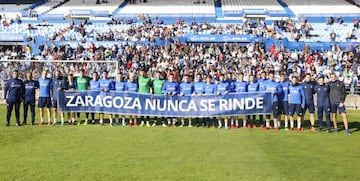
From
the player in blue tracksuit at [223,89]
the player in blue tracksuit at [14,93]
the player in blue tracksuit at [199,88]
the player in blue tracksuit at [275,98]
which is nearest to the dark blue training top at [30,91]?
the player in blue tracksuit at [14,93]

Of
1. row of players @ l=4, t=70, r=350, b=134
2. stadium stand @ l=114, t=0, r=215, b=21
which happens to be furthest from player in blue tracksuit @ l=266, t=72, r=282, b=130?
stadium stand @ l=114, t=0, r=215, b=21

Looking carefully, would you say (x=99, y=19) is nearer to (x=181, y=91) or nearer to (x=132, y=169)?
(x=181, y=91)

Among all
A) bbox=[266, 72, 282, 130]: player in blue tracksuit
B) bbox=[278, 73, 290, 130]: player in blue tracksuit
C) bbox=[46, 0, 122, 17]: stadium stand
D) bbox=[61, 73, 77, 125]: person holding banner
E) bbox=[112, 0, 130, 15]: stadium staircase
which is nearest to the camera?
bbox=[266, 72, 282, 130]: player in blue tracksuit

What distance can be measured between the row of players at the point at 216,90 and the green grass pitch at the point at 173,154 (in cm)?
79

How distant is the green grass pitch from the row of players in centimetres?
79

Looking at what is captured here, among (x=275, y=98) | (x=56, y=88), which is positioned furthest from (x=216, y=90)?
(x=56, y=88)

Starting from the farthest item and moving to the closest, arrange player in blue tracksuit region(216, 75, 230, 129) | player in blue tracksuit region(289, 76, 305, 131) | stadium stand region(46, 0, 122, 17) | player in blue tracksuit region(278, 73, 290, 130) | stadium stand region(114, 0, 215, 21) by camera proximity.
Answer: stadium stand region(46, 0, 122, 17) < stadium stand region(114, 0, 215, 21) < player in blue tracksuit region(216, 75, 230, 129) < player in blue tracksuit region(278, 73, 290, 130) < player in blue tracksuit region(289, 76, 305, 131)

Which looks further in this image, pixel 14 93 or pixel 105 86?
pixel 105 86

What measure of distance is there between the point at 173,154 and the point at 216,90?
193 inches

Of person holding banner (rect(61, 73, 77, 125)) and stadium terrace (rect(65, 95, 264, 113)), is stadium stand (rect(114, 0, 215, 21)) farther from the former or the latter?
stadium terrace (rect(65, 95, 264, 113))

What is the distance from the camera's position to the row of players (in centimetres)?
1527

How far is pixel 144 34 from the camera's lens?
118 feet

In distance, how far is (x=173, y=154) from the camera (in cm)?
1149

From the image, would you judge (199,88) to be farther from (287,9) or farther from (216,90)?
(287,9)
